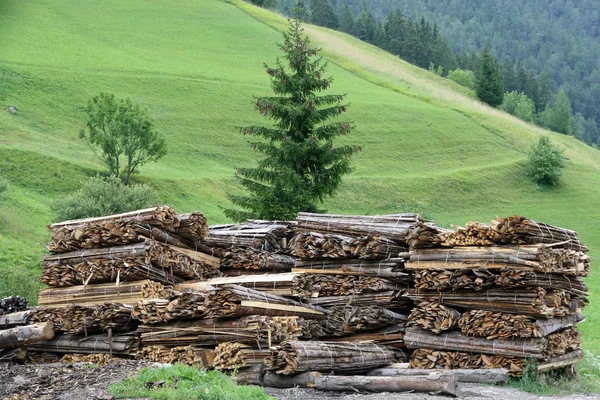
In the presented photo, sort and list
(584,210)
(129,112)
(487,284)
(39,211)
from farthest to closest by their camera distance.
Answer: (584,210)
(129,112)
(39,211)
(487,284)

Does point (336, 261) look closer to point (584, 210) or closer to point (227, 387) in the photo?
point (227, 387)

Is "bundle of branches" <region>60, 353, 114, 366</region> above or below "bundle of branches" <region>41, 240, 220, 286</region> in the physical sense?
below

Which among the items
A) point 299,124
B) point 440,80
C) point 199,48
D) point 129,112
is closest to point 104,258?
point 299,124

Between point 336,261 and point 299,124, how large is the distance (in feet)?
42.5

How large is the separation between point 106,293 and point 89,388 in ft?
16.5

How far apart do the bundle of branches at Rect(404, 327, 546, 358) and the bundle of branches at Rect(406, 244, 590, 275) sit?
1287 millimetres

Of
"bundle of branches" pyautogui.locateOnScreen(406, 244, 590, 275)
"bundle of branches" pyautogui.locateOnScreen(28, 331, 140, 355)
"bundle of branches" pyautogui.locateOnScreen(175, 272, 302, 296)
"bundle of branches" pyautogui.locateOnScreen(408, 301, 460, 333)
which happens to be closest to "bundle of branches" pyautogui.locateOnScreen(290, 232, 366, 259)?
"bundle of branches" pyautogui.locateOnScreen(175, 272, 302, 296)

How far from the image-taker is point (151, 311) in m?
15.4

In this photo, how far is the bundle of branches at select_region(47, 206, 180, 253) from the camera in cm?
1661

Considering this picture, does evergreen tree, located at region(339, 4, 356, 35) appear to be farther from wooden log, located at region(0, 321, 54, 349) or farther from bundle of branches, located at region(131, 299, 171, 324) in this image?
bundle of branches, located at region(131, 299, 171, 324)

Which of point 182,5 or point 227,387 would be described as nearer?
point 227,387

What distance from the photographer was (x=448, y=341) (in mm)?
15367

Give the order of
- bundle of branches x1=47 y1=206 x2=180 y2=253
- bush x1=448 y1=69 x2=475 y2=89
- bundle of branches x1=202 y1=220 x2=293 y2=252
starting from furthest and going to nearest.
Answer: bush x1=448 y1=69 x2=475 y2=89 → bundle of branches x1=202 y1=220 x2=293 y2=252 → bundle of branches x1=47 y1=206 x2=180 y2=253

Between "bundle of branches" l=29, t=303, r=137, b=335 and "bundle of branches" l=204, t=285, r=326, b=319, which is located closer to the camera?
"bundle of branches" l=204, t=285, r=326, b=319
